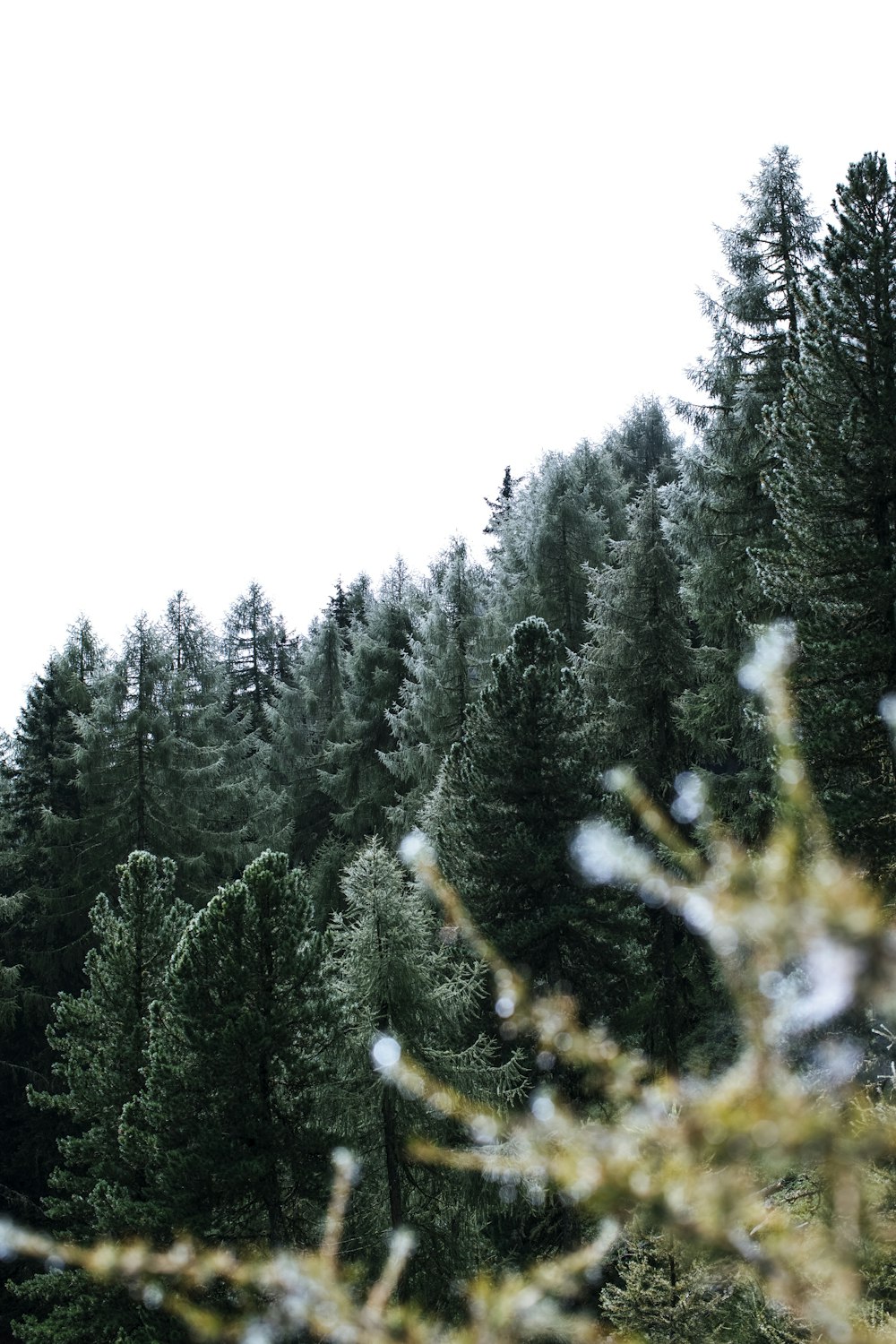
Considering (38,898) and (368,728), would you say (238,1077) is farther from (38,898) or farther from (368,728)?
(368,728)

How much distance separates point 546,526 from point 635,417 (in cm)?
3147

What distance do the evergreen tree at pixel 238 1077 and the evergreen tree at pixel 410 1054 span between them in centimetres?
72

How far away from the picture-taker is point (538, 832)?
15570 mm

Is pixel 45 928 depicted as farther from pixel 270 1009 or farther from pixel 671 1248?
pixel 671 1248

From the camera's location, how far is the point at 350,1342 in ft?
5.25

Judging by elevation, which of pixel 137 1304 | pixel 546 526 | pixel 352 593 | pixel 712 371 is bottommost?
pixel 137 1304

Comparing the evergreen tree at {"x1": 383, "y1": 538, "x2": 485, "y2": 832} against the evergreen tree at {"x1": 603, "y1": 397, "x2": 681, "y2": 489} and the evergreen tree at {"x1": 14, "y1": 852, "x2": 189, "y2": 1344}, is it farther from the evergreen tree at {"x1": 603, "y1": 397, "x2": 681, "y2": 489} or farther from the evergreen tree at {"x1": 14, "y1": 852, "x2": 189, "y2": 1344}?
the evergreen tree at {"x1": 603, "y1": 397, "x2": 681, "y2": 489}

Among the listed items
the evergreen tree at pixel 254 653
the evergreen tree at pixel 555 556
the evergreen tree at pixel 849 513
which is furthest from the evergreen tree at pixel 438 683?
the evergreen tree at pixel 254 653

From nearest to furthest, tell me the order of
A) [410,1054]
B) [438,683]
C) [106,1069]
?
[410,1054] → [106,1069] → [438,683]

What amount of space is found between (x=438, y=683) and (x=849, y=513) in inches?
619

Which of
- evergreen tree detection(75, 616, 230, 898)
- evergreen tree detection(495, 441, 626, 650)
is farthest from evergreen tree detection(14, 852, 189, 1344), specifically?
evergreen tree detection(495, 441, 626, 650)

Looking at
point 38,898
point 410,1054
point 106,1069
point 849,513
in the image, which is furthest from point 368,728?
point 849,513

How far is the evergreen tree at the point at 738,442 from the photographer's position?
16.1 metres

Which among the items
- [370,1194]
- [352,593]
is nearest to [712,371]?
[370,1194]
